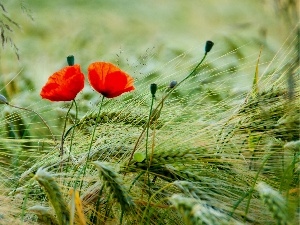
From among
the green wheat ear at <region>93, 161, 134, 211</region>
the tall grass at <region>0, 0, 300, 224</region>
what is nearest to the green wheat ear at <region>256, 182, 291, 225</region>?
the tall grass at <region>0, 0, 300, 224</region>

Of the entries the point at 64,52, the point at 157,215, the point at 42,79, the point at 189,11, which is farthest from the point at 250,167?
the point at 189,11

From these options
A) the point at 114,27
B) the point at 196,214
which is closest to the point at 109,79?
the point at 196,214

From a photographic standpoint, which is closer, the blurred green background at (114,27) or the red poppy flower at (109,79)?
the red poppy flower at (109,79)

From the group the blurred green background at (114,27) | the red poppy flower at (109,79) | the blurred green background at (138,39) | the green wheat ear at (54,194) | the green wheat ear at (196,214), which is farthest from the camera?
the blurred green background at (114,27)

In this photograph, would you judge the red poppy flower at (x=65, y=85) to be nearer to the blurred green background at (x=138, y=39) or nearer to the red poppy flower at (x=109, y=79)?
the red poppy flower at (x=109, y=79)

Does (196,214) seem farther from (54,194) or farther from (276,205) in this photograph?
(54,194)

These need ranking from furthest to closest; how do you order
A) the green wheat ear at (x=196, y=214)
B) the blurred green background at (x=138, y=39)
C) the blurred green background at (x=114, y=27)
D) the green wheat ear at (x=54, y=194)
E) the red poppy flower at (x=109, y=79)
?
the blurred green background at (x=114, y=27) < the blurred green background at (x=138, y=39) < the red poppy flower at (x=109, y=79) < the green wheat ear at (x=54, y=194) < the green wheat ear at (x=196, y=214)

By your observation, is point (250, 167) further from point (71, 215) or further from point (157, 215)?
point (71, 215)

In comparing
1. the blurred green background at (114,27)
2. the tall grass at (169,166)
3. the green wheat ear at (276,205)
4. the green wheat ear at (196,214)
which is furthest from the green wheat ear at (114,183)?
the blurred green background at (114,27)
